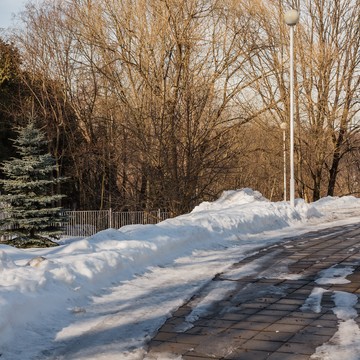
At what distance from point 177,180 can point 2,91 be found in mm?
18200

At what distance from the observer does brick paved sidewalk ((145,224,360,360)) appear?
182 inches

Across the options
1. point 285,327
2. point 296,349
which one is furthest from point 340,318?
point 296,349

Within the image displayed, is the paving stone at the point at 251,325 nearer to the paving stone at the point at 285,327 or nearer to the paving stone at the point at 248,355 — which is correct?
the paving stone at the point at 285,327

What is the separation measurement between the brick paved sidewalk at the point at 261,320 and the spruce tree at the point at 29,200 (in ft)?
41.8

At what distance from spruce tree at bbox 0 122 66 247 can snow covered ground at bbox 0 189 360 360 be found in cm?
977

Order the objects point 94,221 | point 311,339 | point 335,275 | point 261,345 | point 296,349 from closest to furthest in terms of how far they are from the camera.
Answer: point 296,349 < point 261,345 < point 311,339 < point 335,275 < point 94,221

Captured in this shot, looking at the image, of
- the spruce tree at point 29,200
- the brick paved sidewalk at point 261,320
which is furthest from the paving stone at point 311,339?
the spruce tree at point 29,200

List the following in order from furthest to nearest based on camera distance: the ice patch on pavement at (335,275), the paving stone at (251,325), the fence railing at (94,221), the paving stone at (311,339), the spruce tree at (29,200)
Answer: the fence railing at (94,221) → the spruce tree at (29,200) → the ice patch on pavement at (335,275) → the paving stone at (251,325) → the paving stone at (311,339)

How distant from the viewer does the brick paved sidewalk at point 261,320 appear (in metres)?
4.62

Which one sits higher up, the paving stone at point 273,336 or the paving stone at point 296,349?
the paving stone at point 273,336

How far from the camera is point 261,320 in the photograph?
5.57 meters

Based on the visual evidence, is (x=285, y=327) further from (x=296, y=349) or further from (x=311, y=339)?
(x=296, y=349)

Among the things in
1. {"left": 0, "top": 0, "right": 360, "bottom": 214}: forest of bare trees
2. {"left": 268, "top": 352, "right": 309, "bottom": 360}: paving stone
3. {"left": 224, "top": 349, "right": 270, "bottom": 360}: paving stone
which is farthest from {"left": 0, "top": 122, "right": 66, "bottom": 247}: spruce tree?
{"left": 268, "top": 352, "right": 309, "bottom": 360}: paving stone

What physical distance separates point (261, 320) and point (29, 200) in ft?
52.2
